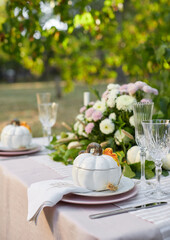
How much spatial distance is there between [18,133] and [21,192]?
21.0 inches

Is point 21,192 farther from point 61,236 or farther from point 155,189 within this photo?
point 155,189

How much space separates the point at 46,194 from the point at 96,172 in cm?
17

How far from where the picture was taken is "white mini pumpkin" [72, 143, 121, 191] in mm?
1044

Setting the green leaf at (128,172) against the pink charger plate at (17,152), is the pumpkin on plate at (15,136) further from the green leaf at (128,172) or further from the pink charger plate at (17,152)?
the green leaf at (128,172)

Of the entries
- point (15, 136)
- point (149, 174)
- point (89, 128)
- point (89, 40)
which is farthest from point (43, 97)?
point (89, 40)

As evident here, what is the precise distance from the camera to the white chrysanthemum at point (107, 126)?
1623 mm

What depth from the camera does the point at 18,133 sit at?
176cm

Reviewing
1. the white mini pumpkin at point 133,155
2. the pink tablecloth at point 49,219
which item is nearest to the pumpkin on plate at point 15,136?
the pink tablecloth at point 49,219

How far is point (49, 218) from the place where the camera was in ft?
3.37

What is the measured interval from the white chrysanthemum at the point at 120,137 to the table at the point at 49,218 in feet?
0.92

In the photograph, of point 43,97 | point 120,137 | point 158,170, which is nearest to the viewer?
point 158,170

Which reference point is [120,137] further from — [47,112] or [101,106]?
[47,112]

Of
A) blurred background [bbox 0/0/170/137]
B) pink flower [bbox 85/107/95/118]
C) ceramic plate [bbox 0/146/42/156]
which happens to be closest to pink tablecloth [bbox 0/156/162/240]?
ceramic plate [bbox 0/146/42/156]

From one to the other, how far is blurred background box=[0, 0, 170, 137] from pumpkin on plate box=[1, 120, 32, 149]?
456mm
